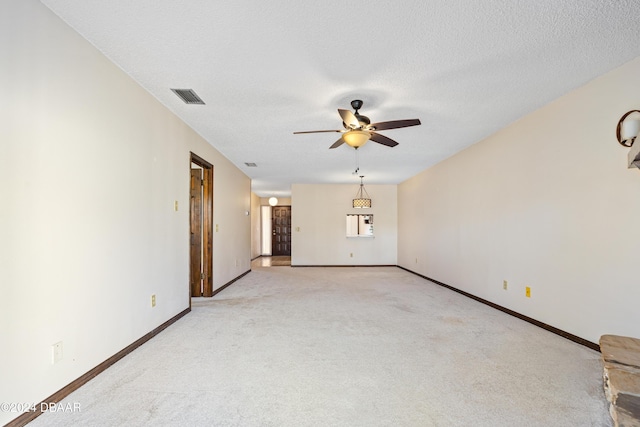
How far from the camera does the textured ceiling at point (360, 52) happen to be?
191cm

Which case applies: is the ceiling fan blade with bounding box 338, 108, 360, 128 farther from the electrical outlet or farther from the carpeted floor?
the electrical outlet

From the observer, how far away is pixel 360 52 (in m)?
2.36

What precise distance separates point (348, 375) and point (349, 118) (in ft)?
7.07

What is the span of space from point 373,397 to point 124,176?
2.59 metres

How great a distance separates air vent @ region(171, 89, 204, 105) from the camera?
302 cm

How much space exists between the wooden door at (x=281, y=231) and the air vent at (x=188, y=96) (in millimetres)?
9437

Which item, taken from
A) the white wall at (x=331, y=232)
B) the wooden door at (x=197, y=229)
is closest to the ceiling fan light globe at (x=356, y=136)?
the wooden door at (x=197, y=229)

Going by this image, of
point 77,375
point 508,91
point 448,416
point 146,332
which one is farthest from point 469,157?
point 77,375

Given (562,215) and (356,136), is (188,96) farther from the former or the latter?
(562,215)

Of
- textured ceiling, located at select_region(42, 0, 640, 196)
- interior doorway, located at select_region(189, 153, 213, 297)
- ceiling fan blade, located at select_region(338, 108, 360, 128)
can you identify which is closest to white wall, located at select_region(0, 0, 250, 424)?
textured ceiling, located at select_region(42, 0, 640, 196)

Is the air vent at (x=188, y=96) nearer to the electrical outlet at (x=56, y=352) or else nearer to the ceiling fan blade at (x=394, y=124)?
the ceiling fan blade at (x=394, y=124)

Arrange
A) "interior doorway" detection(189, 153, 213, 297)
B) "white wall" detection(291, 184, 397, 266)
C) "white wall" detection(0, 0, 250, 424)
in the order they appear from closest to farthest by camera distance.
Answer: "white wall" detection(0, 0, 250, 424) < "interior doorway" detection(189, 153, 213, 297) < "white wall" detection(291, 184, 397, 266)

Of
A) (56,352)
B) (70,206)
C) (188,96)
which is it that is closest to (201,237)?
(188,96)

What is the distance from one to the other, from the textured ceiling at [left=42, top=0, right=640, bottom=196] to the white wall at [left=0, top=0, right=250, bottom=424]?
293 millimetres
